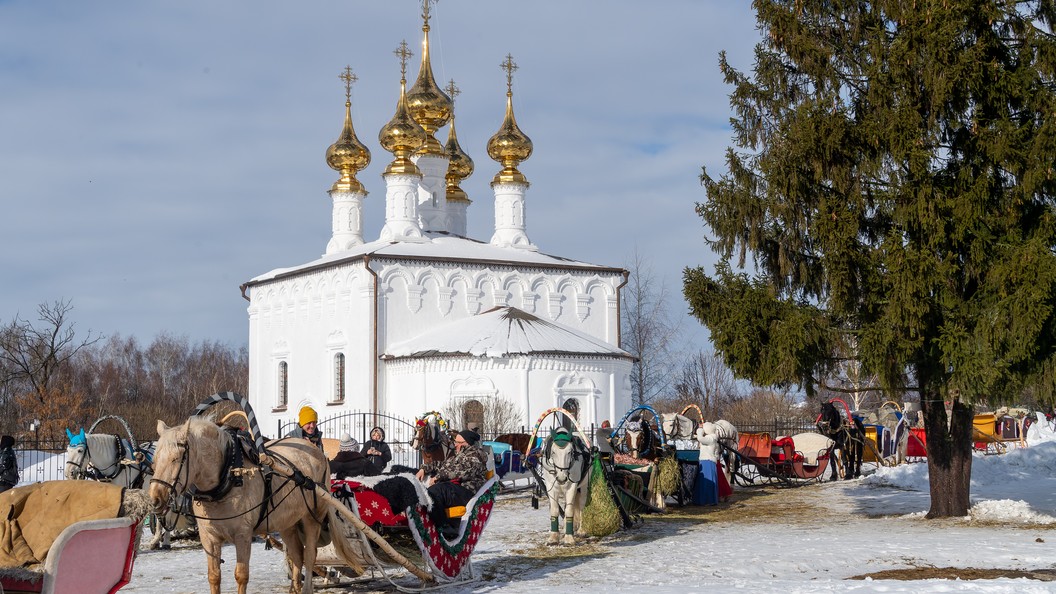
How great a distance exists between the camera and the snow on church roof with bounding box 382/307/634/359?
35625 millimetres

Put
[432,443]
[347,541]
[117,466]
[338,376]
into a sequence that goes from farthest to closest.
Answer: [338,376] < [432,443] < [117,466] < [347,541]

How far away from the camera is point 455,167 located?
47594mm

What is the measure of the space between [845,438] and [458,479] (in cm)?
1444

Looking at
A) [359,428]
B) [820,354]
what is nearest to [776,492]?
[820,354]

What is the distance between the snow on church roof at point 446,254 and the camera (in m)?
39.5

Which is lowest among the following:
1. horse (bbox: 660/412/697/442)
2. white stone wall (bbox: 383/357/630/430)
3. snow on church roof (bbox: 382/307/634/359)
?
horse (bbox: 660/412/697/442)

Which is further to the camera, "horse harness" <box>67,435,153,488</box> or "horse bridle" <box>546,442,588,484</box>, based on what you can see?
"horse harness" <box>67,435,153,488</box>

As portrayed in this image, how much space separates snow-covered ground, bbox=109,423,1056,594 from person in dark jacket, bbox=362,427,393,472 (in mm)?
1486

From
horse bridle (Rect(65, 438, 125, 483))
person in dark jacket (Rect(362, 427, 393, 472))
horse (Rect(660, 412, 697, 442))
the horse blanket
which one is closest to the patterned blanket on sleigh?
person in dark jacket (Rect(362, 427, 393, 472))

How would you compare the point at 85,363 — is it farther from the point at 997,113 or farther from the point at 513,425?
the point at 997,113

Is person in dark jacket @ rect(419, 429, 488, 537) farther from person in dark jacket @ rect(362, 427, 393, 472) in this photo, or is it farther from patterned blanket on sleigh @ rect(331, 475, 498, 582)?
person in dark jacket @ rect(362, 427, 393, 472)

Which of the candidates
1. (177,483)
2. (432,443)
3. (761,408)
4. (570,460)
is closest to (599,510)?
(570,460)

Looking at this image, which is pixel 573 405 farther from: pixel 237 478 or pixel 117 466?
pixel 237 478

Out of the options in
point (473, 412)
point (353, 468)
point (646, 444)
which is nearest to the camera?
point (353, 468)
